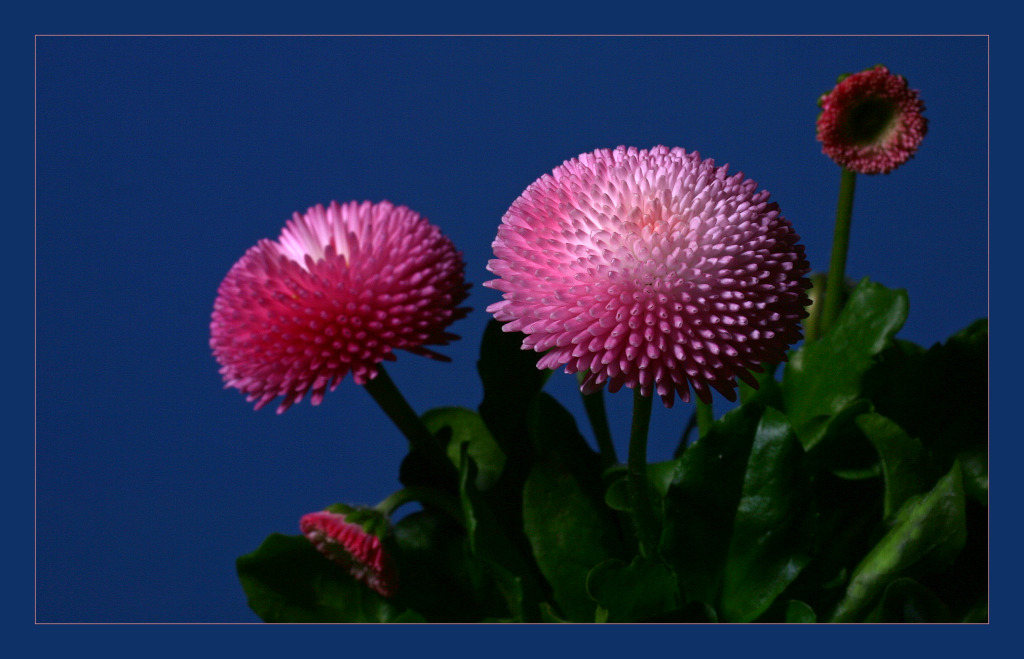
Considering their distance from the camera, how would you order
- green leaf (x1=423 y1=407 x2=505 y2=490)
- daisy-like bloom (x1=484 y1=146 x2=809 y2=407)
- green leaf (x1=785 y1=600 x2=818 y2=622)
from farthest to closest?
1. green leaf (x1=423 y1=407 x2=505 y2=490)
2. green leaf (x1=785 y1=600 x2=818 y2=622)
3. daisy-like bloom (x1=484 y1=146 x2=809 y2=407)

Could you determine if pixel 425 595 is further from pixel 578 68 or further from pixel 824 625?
pixel 578 68

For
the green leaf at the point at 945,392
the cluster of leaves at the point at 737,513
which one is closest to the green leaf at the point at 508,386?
the cluster of leaves at the point at 737,513

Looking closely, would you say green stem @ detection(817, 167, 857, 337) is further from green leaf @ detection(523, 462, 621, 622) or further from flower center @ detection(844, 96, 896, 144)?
green leaf @ detection(523, 462, 621, 622)

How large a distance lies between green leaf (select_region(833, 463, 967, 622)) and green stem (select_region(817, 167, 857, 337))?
15cm

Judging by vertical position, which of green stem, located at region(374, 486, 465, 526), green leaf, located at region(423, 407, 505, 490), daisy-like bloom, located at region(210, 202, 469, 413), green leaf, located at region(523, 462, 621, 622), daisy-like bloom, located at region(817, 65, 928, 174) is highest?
daisy-like bloom, located at region(817, 65, 928, 174)

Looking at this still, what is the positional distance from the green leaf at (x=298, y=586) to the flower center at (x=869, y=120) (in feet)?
1.35

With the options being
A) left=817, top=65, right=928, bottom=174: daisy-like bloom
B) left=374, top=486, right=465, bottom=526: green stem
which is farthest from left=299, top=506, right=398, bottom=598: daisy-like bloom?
left=817, top=65, right=928, bottom=174: daisy-like bloom

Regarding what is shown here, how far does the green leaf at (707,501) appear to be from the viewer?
0.47 m

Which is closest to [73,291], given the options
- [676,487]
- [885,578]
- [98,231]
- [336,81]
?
[98,231]

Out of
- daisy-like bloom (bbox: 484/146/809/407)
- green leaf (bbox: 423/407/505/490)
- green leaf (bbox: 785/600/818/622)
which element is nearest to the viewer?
daisy-like bloom (bbox: 484/146/809/407)

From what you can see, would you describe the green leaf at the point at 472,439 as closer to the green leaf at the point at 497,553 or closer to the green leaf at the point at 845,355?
the green leaf at the point at 497,553

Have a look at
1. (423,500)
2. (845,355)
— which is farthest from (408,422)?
(845,355)

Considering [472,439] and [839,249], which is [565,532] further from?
[839,249]

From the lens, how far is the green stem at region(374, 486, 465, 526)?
511 millimetres
